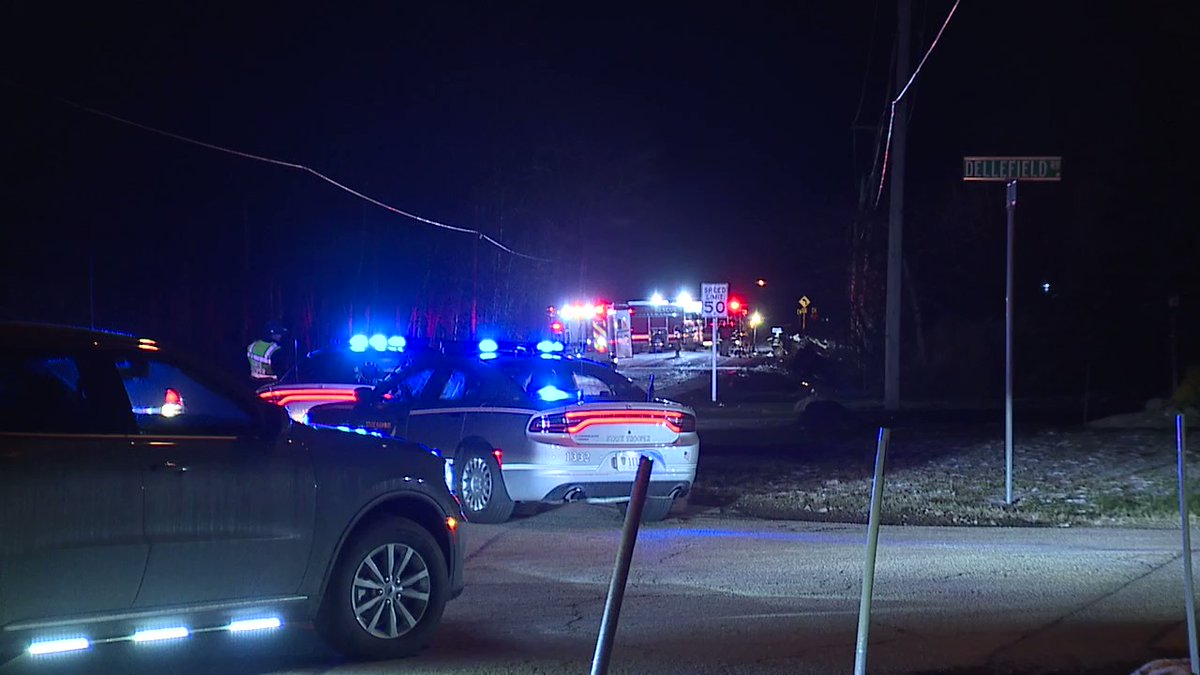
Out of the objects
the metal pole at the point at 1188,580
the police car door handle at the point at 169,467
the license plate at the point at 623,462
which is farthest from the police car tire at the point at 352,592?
the license plate at the point at 623,462

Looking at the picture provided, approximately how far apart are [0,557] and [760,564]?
5.96m

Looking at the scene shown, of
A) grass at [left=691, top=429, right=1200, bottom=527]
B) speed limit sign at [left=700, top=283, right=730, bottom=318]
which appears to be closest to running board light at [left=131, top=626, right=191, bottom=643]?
grass at [left=691, top=429, right=1200, bottom=527]

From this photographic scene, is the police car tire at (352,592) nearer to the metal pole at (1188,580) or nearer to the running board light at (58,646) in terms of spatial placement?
the running board light at (58,646)

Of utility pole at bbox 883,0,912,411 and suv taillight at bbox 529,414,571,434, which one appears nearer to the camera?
suv taillight at bbox 529,414,571,434

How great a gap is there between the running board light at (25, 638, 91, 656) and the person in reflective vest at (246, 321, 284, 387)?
13.7m

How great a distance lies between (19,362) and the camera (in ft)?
17.9

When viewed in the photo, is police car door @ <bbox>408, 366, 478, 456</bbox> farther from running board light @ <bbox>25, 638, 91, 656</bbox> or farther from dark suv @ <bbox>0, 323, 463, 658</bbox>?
running board light @ <bbox>25, 638, 91, 656</bbox>

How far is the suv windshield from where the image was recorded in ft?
38.8

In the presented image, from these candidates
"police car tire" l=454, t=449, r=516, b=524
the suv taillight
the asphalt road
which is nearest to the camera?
the asphalt road

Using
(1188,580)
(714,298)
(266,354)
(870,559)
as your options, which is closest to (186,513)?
(870,559)

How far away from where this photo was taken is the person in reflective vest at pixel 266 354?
A: 19164 mm

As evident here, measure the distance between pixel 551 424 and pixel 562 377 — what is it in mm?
924

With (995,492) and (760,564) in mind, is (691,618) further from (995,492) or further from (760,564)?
(995,492)

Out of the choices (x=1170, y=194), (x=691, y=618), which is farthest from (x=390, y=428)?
(x=1170, y=194)
